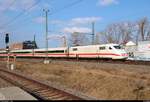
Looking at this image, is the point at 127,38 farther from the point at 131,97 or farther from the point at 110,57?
the point at 131,97

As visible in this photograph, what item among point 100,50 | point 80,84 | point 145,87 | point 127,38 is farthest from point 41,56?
point 145,87

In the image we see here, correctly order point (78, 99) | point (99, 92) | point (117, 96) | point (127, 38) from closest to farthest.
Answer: point (78, 99), point (117, 96), point (99, 92), point (127, 38)

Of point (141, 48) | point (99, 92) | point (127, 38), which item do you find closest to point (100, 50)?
point (141, 48)

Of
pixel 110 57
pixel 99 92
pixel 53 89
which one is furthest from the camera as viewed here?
pixel 110 57

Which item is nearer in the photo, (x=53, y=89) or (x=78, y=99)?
(x=78, y=99)

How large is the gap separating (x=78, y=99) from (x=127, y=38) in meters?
95.1

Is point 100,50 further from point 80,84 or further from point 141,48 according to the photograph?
point 80,84

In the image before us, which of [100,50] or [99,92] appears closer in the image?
[99,92]

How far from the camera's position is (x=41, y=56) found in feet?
241

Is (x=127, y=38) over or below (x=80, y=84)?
over

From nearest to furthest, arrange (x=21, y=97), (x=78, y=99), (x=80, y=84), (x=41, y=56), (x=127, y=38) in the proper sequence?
(x=21, y=97), (x=78, y=99), (x=80, y=84), (x=41, y=56), (x=127, y=38)

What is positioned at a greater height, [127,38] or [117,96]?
[127,38]

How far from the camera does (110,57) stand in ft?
145

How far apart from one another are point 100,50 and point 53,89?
102 ft
